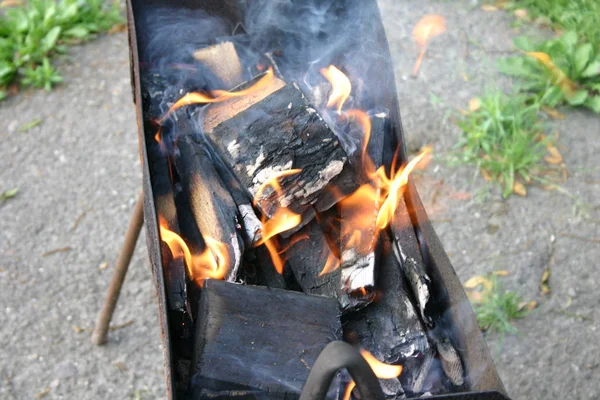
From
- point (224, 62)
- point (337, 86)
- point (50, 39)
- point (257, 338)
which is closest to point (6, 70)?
point (50, 39)

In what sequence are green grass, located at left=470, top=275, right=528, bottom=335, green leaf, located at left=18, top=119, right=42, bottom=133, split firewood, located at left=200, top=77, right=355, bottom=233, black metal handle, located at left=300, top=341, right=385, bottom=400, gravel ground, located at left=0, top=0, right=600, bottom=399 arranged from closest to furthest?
1. black metal handle, located at left=300, top=341, right=385, bottom=400
2. split firewood, located at left=200, top=77, right=355, bottom=233
3. gravel ground, located at left=0, top=0, right=600, bottom=399
4. green grass, located at left=470, top=275, right=528, bottom=335
5. green leaf, located at left=18, top=119, right=42, bottom=133

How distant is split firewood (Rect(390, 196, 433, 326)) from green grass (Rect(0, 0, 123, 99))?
255cm

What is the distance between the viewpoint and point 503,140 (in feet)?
10.8

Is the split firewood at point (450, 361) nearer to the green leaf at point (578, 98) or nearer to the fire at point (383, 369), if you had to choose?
the fire at point (383, 369)

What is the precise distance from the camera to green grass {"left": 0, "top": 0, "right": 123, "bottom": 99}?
3.67 m

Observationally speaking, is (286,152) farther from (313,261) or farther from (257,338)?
(257,338)

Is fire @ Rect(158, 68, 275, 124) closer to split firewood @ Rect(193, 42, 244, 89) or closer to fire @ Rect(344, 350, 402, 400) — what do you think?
split firewood @ Rect(193, 42, 244, 89)

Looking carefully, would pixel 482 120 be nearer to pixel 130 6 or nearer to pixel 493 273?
pixel 493 273

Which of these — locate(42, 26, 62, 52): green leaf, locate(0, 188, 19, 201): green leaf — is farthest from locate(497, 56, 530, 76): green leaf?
locate(0, 188, 19, 201): green leaf

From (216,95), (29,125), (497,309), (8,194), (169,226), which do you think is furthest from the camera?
(29,125)

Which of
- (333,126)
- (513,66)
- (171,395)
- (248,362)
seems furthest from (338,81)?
(513,66)

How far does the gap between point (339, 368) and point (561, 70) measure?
3.07m

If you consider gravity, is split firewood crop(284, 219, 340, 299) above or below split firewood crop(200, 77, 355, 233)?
below

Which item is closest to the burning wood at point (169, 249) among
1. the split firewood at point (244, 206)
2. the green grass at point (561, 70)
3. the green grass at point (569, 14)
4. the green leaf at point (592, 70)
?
the split firewood at point (244, 206)
